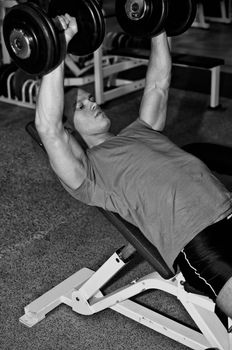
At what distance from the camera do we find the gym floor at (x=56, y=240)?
2.01 m

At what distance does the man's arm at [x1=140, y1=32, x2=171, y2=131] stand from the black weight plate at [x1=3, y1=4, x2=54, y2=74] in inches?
25.2

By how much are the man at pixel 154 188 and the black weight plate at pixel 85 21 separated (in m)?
0.08

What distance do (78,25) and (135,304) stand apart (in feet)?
3.29

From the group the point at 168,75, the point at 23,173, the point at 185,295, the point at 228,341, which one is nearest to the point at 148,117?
the point at 168,75

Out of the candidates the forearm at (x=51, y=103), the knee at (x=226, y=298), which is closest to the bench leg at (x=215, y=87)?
the forearm at (x=51, y=103)

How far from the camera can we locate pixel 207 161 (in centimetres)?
246

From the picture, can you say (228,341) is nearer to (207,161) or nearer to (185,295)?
(185,295)

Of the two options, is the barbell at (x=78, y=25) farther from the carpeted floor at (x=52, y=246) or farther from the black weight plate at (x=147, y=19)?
the carpeted floor at (x=52, y=246)

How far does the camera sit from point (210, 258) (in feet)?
5.46

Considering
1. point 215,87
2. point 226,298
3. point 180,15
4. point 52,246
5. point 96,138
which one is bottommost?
point 52,246

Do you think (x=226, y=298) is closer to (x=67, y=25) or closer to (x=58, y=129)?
(x=58, y=129)

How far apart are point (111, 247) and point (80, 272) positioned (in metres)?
0.26

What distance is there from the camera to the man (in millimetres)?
1667

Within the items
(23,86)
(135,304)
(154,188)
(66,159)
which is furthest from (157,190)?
(23,86)
